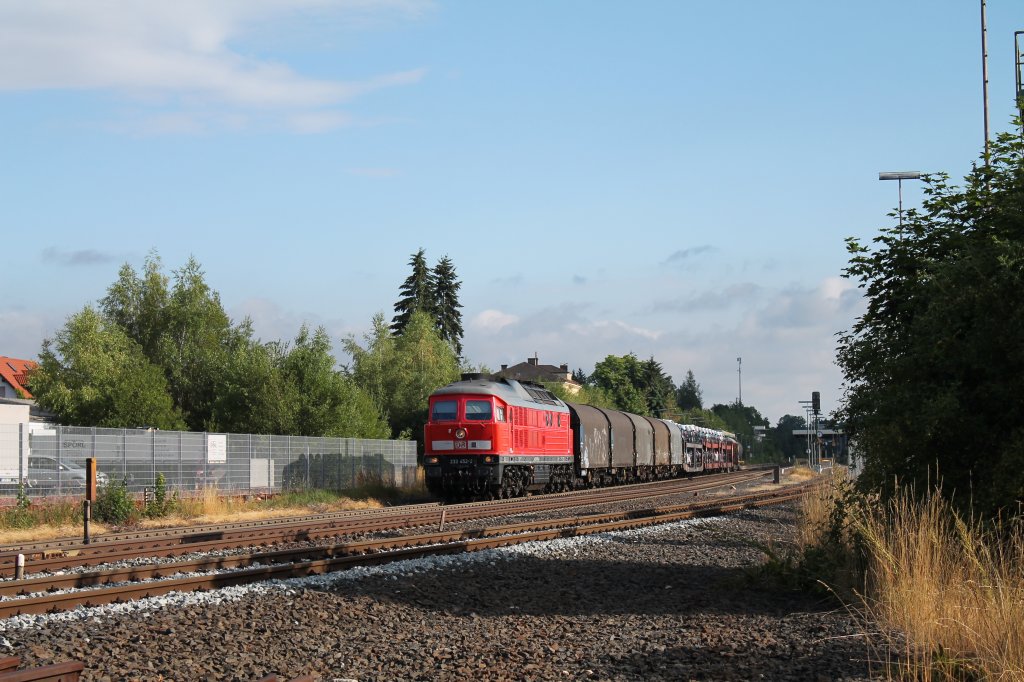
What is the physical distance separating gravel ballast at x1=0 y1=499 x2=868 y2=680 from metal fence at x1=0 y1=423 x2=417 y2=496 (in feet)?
50.3

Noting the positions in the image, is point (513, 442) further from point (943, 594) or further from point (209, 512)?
point (943, 594)

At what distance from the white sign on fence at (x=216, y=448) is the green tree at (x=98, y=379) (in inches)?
564

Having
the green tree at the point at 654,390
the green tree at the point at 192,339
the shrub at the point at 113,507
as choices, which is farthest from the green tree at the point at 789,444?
the shrub at the point at 113,507

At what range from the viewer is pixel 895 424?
38.2 ft

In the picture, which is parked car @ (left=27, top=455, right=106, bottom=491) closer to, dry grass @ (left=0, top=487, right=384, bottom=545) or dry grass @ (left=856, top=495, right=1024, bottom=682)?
dry grass @ (left=0, top=487, right=384, bottom=545)

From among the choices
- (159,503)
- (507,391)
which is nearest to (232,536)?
(159,503)

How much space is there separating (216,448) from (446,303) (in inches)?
2794

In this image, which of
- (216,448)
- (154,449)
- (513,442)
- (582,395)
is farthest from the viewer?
(582,395)

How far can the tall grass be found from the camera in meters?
7.65

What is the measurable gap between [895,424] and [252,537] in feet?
38.8

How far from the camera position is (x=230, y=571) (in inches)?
509

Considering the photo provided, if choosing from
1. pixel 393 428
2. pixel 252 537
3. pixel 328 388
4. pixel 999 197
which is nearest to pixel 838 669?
pixel 999 197

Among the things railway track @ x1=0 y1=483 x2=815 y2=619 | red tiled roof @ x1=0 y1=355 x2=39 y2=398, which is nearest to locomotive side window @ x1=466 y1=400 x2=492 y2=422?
railway track @ x1=0 y1=483 x2=815 y2=619

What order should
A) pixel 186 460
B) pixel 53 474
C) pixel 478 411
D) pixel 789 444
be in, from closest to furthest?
pixel 53 474
pixel 186 460
pixel 478 411
pixel 789 444
